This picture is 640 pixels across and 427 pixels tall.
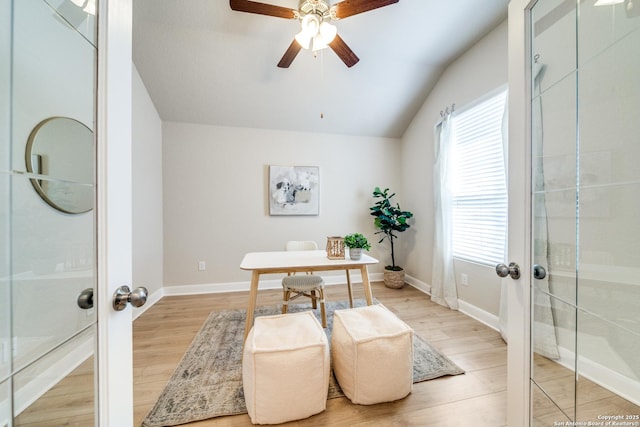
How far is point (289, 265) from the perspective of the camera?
1.68 metres


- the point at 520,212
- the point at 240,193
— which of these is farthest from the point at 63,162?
the point at 240,193

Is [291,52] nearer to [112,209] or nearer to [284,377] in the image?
[112,209]

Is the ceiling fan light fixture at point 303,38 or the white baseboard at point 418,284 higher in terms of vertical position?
the ceiling fan light fixture at point 303,38

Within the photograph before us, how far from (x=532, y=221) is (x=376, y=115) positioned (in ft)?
8.88

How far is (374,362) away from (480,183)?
209 centimetres

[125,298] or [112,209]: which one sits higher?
[112,209]

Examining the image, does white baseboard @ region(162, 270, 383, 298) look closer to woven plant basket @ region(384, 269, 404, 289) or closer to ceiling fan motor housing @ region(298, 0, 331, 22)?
woven plant basket @ region(384, 269, 404, 289)

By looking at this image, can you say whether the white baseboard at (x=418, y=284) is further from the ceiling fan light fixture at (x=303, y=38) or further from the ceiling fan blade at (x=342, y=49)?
the ceiling fan light fixture at (x=303, y=38)

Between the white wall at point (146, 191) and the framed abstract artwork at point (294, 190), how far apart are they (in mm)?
1410

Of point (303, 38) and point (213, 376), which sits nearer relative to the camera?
point (213, 376)

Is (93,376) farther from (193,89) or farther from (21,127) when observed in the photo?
(193,89)

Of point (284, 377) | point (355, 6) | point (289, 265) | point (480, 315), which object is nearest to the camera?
point (284, 377)

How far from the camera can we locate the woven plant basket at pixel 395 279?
10.4 feet

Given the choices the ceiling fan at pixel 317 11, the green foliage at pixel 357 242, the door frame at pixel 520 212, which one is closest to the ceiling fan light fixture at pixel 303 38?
the ceiling fan at pixel 317 11
